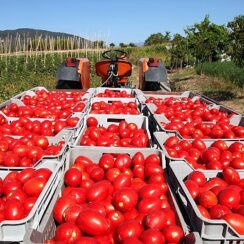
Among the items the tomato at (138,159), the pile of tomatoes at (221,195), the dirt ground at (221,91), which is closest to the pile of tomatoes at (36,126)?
the tomato at (138,159)

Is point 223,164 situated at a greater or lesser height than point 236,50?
lesser

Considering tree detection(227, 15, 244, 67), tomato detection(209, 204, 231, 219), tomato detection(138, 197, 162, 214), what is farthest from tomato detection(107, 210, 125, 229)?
tree detection(227, 15, 244, 67)

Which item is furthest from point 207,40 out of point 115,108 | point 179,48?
point 115,108

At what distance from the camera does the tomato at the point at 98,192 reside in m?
2.71

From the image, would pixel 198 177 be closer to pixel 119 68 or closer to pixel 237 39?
pixel 119 68

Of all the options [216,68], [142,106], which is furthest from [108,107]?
[216,68]

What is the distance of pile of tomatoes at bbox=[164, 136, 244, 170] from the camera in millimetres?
3362

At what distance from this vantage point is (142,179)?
327 cm

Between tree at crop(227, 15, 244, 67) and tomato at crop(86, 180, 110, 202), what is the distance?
1228cm

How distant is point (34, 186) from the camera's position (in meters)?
2.62

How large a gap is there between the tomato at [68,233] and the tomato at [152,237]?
1.42ft

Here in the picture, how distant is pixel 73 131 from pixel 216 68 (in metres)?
17.9

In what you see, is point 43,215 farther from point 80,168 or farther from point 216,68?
point 216,68

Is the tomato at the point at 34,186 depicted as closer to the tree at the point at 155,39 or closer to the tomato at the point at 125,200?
the tomato at the point at 125,200
